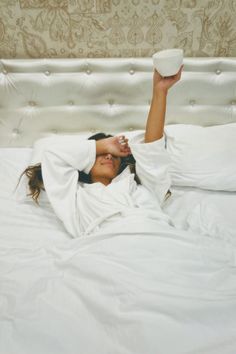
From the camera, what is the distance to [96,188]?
132 centimetres

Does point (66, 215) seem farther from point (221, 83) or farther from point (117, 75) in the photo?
point (221, 83)

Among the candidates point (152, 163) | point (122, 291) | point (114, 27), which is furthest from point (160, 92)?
point (122, 291)

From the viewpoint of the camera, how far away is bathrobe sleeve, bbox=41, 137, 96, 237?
1.28 m

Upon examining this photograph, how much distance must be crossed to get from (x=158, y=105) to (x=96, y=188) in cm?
44

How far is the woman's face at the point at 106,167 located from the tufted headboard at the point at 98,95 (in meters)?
0.42

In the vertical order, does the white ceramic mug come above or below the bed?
above

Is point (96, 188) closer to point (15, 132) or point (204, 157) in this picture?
point (204, 157)

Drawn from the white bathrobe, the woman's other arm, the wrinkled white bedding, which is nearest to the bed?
the wrinkled white bedding

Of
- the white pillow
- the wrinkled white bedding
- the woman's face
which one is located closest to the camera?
the wrinkled white bedding

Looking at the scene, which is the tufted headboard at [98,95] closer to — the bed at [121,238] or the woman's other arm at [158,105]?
the bed at [121,238]

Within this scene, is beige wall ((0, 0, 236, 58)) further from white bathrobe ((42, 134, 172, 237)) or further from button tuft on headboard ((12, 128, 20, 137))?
white bathrobe ((42, 134, 172, 237))

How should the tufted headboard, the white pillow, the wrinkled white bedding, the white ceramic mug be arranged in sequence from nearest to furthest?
1. the wrinkled white bedding
2. the white ceramic mug
3. the white pillow
4. the tufted headboard

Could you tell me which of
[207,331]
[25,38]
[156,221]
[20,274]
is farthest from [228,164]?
[25,38]

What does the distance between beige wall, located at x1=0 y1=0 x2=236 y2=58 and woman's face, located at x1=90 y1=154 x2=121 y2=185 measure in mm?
607
